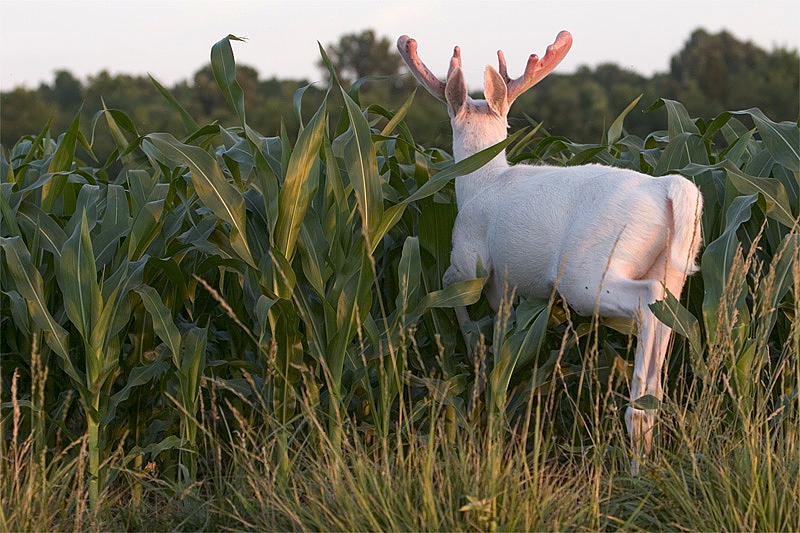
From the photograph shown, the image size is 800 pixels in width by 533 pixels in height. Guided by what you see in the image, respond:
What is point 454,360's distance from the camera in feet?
13.6

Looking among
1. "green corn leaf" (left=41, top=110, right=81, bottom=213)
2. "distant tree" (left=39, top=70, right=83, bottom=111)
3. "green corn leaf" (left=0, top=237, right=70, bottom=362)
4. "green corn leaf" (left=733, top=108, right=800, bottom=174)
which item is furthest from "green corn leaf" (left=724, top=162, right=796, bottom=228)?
"distant tree" (left=39, top=70, right=83, bottom=111)

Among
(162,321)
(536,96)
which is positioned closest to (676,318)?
(162,321)

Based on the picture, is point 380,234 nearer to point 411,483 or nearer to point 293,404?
point 293,404

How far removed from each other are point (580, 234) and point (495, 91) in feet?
3.06

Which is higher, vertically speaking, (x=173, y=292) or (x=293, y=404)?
(x=173, y=292)

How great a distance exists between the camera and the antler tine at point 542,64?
13.3ft

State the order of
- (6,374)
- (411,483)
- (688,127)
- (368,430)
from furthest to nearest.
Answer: (688,127) < (6,374) < (368,430) < (411,483)

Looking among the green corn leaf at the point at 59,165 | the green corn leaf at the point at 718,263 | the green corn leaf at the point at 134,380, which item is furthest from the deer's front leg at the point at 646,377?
the green corn leaf at the point at 59,165

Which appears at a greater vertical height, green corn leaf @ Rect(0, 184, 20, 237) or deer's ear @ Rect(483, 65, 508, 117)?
deer's ear @ Rect(483, 65, 508, 117)

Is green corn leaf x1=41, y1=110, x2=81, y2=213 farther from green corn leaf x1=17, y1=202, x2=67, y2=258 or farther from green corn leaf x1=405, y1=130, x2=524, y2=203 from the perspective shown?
green corn leaf x1=405, y1=130, x2=524, y2=203

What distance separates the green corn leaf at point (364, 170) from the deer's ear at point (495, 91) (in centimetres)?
67

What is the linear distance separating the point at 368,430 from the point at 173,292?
1156 millimetres

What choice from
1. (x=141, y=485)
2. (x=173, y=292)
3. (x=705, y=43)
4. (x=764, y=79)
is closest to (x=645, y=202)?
(x=173, y=292)

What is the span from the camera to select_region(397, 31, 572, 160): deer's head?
4.05m
